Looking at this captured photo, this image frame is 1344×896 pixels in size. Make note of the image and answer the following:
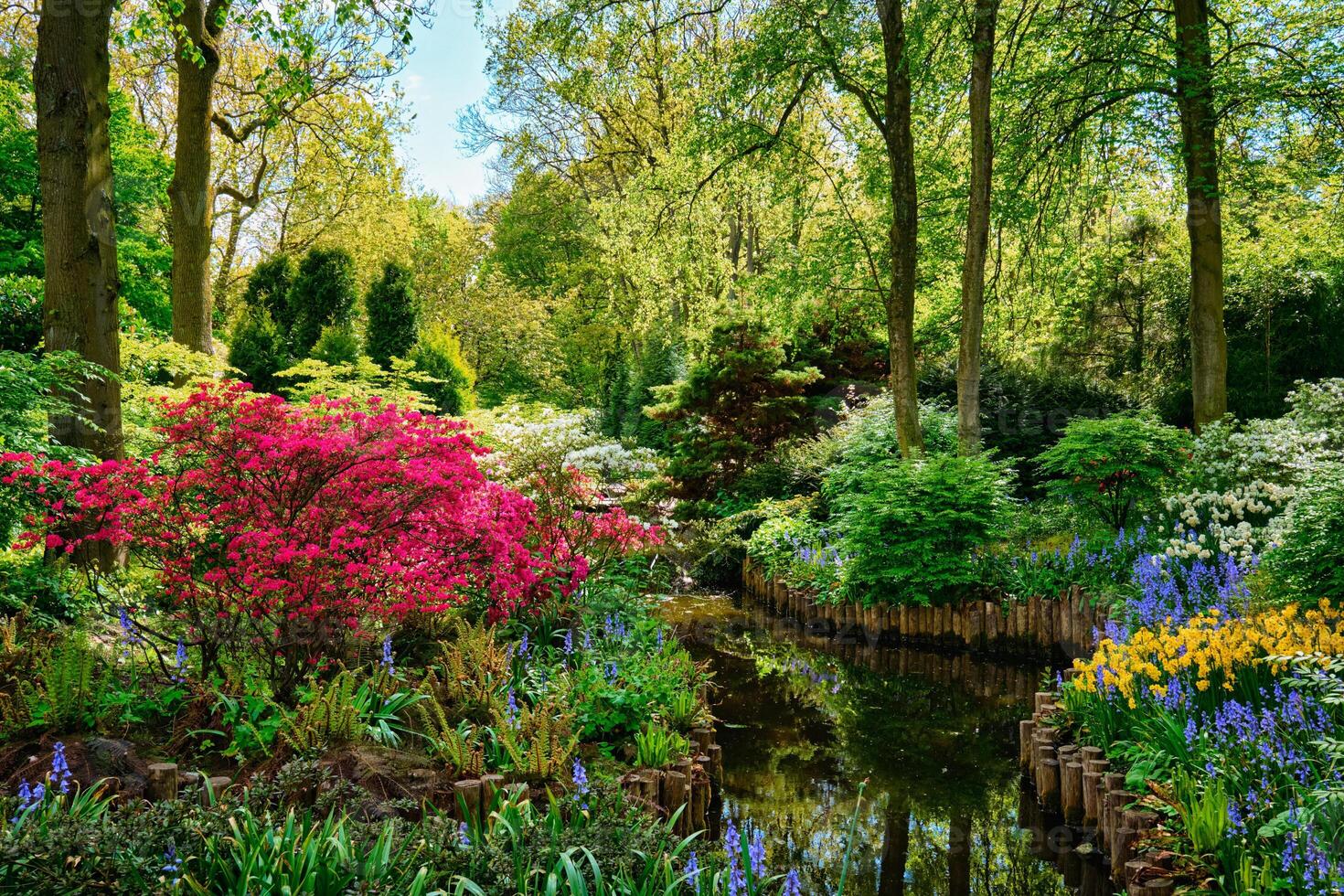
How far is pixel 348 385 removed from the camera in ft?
36.2

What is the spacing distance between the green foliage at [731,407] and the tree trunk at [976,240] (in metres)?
3.01

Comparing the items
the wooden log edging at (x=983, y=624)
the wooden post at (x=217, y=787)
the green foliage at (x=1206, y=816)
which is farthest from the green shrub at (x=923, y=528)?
the wooden post at (x=217, y=787)

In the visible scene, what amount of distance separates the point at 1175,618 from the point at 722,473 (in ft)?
26.4

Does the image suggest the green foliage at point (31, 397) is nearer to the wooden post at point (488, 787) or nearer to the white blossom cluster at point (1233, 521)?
the wooden post at point (488, 787)

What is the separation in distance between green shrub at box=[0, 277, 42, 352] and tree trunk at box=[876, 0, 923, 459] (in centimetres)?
951

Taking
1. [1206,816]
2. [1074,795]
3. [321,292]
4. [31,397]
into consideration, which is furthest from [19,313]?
[1206,816]

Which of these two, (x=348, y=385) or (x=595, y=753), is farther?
(x=348, y=385)

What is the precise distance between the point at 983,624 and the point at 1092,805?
373 centimetres

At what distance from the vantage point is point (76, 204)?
6.36 metres

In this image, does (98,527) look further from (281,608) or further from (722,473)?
(722,473)

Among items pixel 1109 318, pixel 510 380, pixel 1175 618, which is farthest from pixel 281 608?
pixel 510 380

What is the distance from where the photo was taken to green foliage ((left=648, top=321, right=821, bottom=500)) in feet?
41.0

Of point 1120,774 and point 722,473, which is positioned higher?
point 722,473

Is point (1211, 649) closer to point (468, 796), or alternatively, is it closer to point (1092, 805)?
point (1092, 805)
